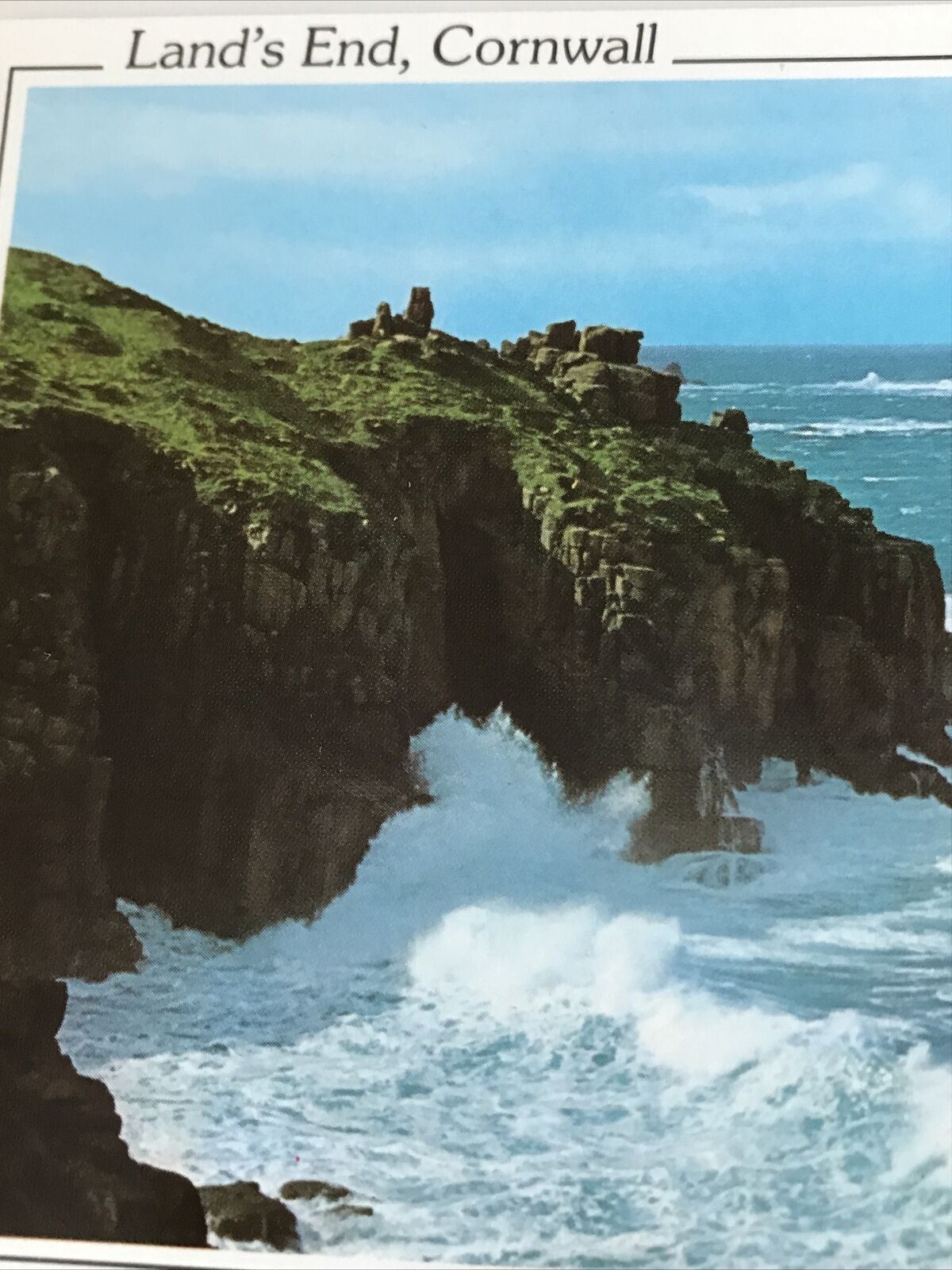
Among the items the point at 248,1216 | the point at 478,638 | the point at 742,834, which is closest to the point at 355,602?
the point at 478,638

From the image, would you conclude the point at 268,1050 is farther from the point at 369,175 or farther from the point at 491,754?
the point at 369,175

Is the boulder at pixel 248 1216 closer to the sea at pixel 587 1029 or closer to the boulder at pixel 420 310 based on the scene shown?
the sea at pixel 587 1029

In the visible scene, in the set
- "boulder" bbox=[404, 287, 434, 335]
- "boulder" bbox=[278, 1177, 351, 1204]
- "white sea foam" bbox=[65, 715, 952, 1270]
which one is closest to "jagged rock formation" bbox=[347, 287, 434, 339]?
"boulder" bbox=[404, 287, 434, 335]

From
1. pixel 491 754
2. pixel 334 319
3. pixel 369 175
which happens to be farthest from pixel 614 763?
pixel 369 175

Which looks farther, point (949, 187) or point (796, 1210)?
point (949, 187)

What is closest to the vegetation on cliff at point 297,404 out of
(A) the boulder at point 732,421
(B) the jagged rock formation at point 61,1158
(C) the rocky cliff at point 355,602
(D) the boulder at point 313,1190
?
(C) the rocky cliff at point 355,602

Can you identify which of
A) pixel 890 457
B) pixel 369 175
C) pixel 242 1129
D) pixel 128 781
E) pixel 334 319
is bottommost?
pixel 242 1129

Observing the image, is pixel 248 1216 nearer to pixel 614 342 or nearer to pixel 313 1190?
pixel 313 1190
